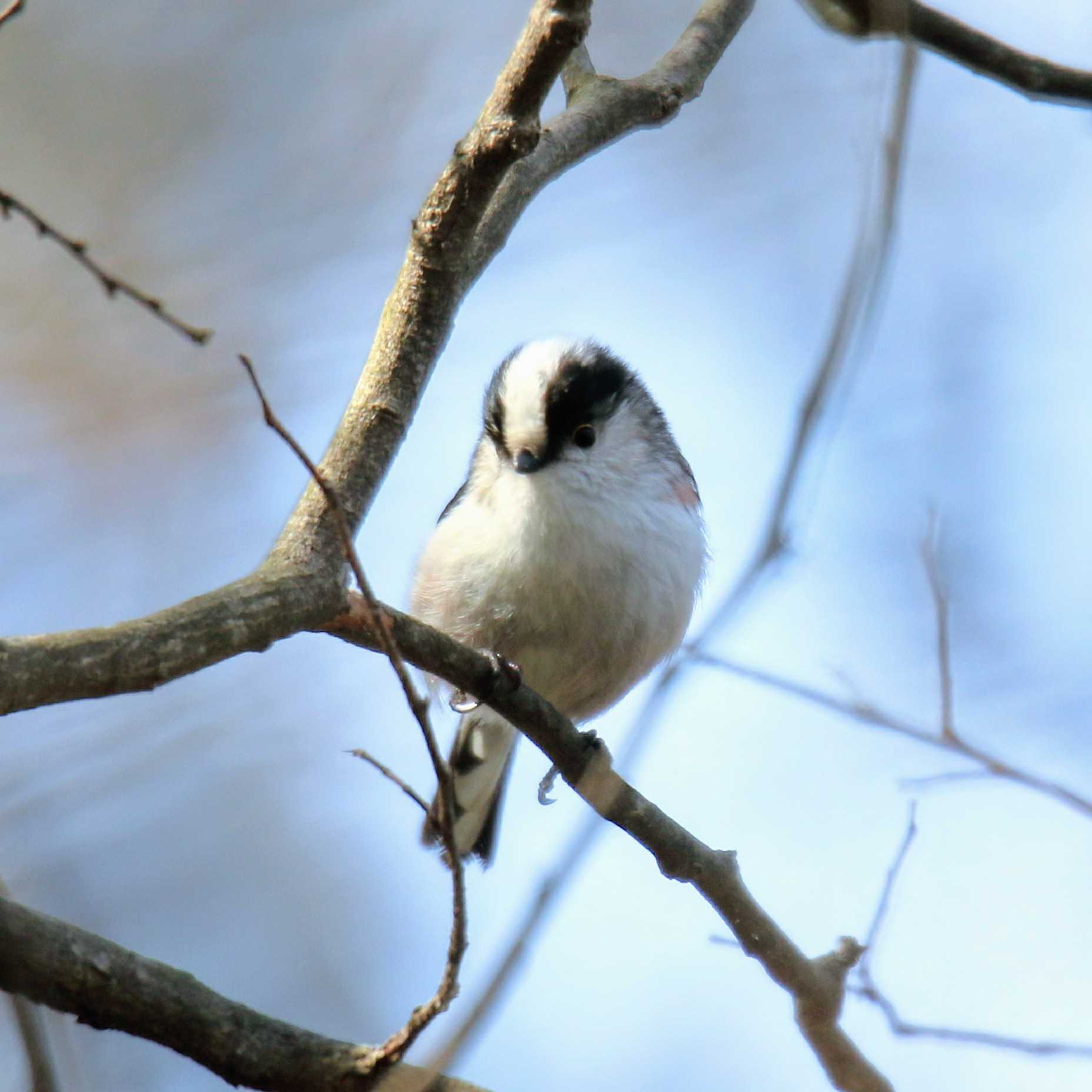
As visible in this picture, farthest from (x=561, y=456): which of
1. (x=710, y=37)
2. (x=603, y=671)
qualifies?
(x=710, y=37)

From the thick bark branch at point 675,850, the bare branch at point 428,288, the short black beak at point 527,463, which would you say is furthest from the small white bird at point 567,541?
the bare branch at point 428,288

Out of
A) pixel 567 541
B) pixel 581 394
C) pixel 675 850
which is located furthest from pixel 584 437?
pixel 675 850

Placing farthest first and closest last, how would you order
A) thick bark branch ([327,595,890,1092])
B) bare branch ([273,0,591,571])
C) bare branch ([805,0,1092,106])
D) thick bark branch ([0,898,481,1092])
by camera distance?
bare branch ([805,0,1092,106]) → thick bark branch ([327,595,890,1092]) → bare branch ([273,0,591,571]) → thick bark branch ([0,898,481,1092])

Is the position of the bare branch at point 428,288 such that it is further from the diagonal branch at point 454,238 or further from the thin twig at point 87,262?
the thin twig at point 87,262

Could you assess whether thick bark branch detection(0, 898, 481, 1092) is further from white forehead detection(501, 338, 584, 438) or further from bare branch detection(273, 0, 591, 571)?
white forehead detection(501, 338, 584, 438)

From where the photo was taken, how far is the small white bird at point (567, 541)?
12.5 feet

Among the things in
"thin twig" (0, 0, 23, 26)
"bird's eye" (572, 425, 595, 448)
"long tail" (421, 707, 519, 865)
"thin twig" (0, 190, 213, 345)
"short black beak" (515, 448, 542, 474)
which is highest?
"thin twig" (0, 0, 23, 26)

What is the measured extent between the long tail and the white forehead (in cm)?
119

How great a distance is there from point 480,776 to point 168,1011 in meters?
2.41

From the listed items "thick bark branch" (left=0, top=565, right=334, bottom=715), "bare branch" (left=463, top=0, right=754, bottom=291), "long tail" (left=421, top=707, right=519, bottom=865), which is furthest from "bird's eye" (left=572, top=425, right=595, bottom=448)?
"thick bark branch" (left=0, top=565, right=334, bottom=715)

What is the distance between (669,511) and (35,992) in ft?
7.91

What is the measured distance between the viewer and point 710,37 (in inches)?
148

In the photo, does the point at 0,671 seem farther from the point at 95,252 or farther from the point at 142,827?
the point at 95,252

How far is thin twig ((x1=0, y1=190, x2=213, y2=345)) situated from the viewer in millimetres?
2584
